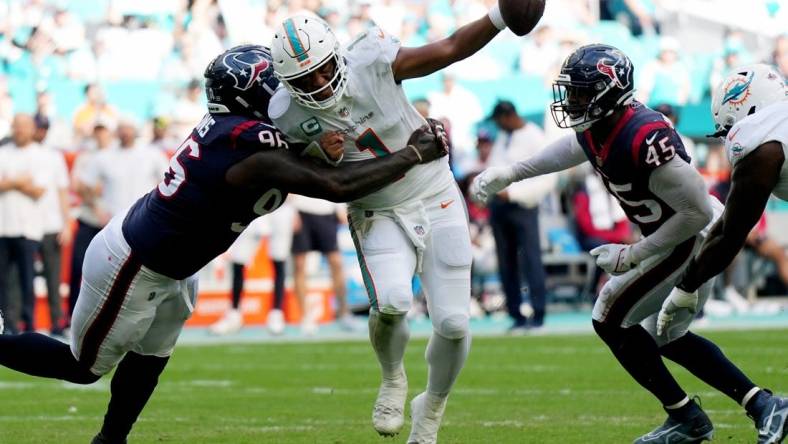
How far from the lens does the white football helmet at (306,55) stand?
4715mm

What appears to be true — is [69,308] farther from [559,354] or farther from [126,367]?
[126,367]

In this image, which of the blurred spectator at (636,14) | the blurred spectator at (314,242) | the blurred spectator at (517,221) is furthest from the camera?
the blurred spectator at (636,14)

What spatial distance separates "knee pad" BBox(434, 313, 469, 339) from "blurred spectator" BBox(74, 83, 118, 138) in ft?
31.9

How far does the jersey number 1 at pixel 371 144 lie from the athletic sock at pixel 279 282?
6.49 metres

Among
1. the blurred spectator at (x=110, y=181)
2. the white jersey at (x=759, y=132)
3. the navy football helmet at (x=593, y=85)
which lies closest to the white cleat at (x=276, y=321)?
the blurred spectator at (x=110, y=181)

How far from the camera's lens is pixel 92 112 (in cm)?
1450

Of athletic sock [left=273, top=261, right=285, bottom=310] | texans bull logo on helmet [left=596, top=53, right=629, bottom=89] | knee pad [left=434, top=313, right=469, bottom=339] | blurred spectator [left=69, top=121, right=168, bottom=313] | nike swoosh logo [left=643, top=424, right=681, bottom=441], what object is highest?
texans bull logo on helmet [left=596, top=53, right=629, bottom=89]

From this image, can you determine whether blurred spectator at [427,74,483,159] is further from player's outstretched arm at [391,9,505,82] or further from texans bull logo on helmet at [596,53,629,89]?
player's outstretched arm at [391,9,505,82]

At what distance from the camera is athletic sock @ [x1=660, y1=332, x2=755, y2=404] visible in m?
5.23

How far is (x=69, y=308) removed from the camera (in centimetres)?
1175

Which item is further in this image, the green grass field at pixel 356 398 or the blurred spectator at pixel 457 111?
the blurred spectator at pixel 457 111

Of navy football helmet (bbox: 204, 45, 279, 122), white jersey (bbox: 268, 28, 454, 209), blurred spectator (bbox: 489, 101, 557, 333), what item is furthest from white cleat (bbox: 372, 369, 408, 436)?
blurred spectator (bbox: 489, 101, 557, 333)

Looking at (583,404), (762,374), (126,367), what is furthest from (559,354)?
(126,367)

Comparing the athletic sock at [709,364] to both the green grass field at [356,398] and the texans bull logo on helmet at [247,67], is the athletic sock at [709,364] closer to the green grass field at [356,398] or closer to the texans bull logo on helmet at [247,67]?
the green grass field at [356,398]
